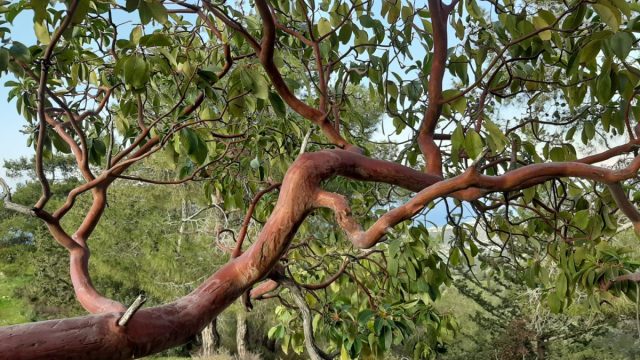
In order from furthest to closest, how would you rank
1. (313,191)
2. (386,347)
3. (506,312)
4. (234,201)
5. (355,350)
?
(506,312) < (234,201) < (355,350) < (386,347) < (313,191)

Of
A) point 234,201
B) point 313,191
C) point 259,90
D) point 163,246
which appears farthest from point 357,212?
point 163,246

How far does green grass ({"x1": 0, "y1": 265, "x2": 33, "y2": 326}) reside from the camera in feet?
27.7

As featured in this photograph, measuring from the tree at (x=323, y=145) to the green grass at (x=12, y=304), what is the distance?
26.2 feet

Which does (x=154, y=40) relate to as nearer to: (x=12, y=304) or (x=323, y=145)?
(x=323, y=145)

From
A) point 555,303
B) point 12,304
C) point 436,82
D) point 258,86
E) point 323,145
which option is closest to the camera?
point 258,86

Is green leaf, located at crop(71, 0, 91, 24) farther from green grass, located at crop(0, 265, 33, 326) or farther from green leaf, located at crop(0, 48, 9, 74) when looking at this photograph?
green grass, located at crop(0, 265, 33, 326)

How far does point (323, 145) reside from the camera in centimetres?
172

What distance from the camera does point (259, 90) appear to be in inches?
38.8

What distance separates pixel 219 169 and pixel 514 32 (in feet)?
3.42

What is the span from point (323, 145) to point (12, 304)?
9252 millimetres

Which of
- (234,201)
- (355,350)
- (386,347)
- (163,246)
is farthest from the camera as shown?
(163,246)

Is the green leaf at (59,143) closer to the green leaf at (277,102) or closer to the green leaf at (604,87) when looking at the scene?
the green leaf at (277,102)

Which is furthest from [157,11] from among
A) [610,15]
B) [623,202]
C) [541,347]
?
[541,347]

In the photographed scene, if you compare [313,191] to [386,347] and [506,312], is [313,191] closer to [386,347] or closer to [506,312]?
[386,347]
